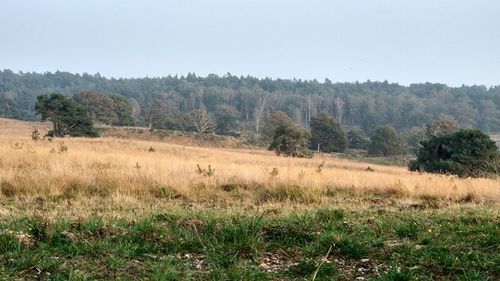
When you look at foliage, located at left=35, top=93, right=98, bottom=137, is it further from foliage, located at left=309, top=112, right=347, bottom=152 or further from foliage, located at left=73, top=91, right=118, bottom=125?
foliage, located at left=309, top=112, right=347, bottom=152

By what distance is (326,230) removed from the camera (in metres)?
5.48

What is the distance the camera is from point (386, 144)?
72.2m

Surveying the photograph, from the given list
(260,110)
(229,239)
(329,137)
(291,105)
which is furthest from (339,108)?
(229,239)

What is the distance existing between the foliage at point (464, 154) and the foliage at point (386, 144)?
4185 cm

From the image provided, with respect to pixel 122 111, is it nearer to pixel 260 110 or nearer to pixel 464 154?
pixel 260 110

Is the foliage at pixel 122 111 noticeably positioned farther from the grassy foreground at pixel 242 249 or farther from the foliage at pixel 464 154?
the grassy foreground at pixel 242 249

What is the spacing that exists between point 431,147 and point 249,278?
3038cm

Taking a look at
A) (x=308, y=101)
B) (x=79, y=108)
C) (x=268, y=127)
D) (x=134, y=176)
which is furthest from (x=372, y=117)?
(x=134, y=176)

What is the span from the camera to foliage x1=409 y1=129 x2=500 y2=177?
27.2 m

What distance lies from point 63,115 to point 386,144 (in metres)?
46.0

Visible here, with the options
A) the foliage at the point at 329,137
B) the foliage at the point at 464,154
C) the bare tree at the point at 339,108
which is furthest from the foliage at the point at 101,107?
the bare tree at the point at 339,108

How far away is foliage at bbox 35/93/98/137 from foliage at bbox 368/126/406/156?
42.1 meters

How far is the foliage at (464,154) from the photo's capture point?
27.2 m

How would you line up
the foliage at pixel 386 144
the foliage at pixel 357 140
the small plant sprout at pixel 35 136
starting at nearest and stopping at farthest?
the small plant sprout at pixel 35 136 → the foliage at pixel 386 144 → the foliage at pixel 357 140
